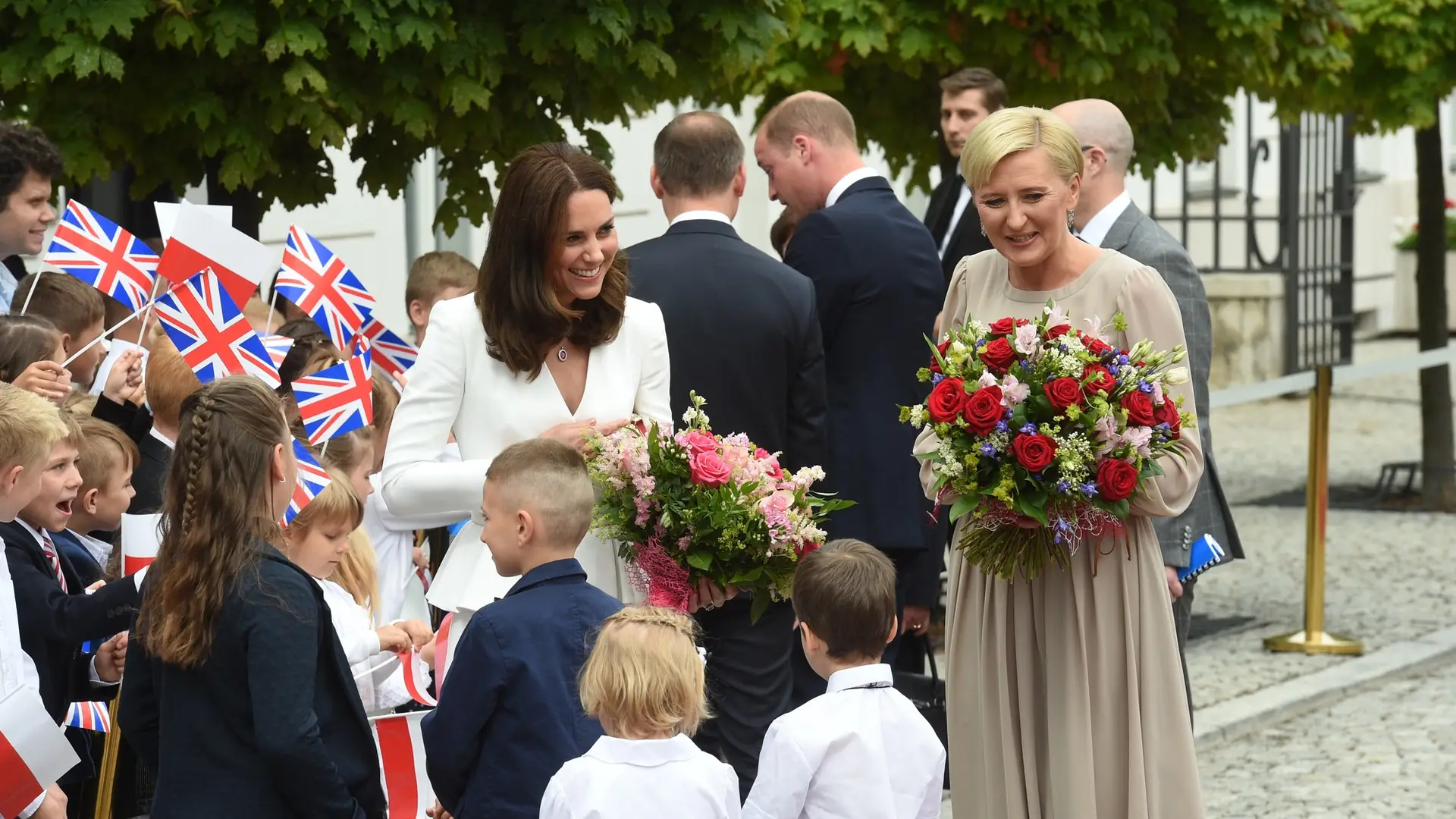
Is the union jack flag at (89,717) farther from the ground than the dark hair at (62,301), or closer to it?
closer to it

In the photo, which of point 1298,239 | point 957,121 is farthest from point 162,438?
point 1298,239

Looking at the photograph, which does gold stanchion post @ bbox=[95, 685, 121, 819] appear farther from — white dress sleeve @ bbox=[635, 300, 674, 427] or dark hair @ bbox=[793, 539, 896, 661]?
dark hair @ bbox=[793, 539, 896, 661]

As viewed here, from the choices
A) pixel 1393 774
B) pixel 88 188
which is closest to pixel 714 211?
pixel 1393 774

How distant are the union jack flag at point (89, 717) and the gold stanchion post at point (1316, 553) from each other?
5.63m

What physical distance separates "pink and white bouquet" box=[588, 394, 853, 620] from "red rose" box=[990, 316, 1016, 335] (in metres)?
0.53

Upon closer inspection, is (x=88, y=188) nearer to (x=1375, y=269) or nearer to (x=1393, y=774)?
(x=1393, y=774)

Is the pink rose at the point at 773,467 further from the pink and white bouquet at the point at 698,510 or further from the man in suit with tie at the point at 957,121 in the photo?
the man in suit with tie at the point at 957,121

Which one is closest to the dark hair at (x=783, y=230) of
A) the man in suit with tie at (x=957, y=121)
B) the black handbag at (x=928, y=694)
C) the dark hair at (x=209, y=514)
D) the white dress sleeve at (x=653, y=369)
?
the man in suit with tie at (x=957, y=121)

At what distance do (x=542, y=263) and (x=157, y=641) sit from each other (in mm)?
1254

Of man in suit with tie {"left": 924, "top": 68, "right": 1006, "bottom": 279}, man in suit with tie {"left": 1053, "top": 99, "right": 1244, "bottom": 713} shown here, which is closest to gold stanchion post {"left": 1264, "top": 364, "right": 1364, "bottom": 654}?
man in suit with tie {"left": 924, "top": 68, "right": 1006, "bottom": 279}

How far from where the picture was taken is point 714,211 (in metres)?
5.42

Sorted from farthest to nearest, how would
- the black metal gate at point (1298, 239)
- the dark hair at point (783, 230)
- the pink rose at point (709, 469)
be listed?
the black metal gate at point (1298, 239)
the dark hair at point (783, 230)
the pink rose at point (709, 469)

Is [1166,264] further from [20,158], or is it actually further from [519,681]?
[20,158]

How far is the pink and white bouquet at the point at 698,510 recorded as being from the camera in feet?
14.5
